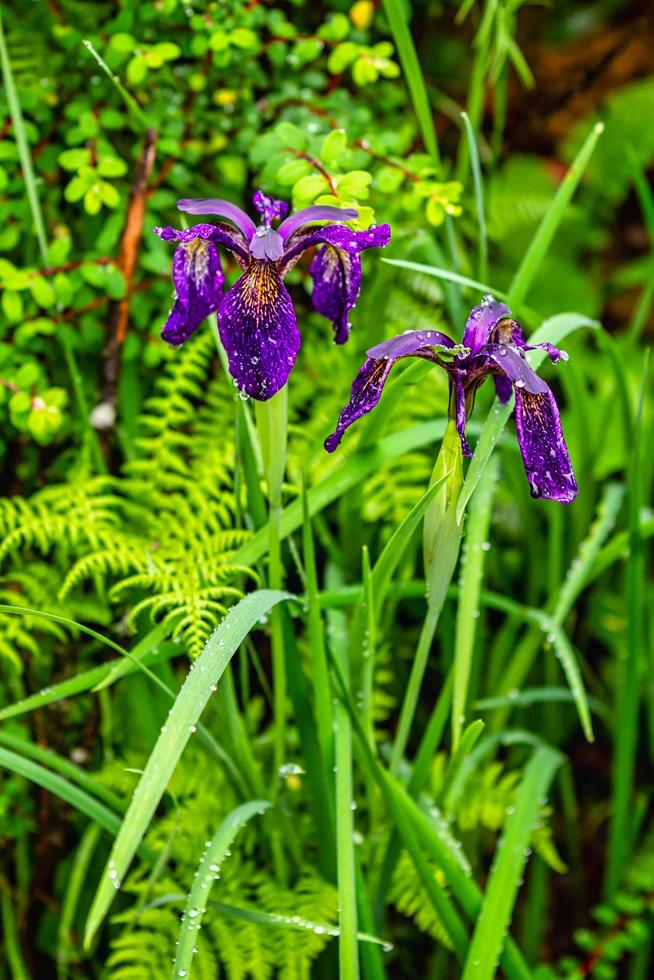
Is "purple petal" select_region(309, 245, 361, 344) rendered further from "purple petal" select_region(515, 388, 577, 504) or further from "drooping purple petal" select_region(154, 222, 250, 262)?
"purple petal" select_region(515, 388, 577, 504)

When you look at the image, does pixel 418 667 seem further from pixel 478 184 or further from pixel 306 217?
pixel 478 184

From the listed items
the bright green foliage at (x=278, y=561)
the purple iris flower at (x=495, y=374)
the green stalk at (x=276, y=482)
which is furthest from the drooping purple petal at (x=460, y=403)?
the green stalk at (x=276, y=482)

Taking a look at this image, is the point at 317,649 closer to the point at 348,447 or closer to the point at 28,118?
the point at 348,447

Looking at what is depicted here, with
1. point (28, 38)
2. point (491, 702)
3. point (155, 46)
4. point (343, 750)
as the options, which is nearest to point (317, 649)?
point (343, 750)

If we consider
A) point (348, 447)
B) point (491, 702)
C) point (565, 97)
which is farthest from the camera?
point (565, 97)

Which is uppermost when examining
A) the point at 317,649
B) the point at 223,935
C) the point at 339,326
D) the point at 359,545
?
the point at 339,326
